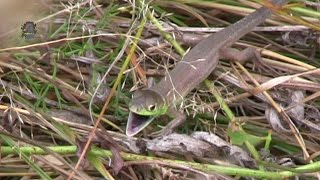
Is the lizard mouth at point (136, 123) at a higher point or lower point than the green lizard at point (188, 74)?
lower

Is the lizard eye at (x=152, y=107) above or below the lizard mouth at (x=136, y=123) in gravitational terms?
above

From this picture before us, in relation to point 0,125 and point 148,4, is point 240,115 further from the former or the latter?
point 0,125

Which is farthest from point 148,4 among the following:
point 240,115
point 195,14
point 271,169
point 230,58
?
point 271,169

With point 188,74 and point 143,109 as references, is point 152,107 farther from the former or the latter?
point 188,74

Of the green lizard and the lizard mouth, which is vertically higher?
the green lizard

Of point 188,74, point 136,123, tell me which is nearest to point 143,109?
point 136,123

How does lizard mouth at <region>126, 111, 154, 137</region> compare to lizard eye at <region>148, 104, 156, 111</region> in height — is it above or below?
below
